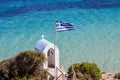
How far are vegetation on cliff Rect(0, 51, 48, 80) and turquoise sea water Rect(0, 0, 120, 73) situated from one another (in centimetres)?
1093

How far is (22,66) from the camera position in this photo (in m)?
22.4

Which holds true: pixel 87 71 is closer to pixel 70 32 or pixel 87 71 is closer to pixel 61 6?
pixel 70 32

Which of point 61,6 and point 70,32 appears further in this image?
point 61,6

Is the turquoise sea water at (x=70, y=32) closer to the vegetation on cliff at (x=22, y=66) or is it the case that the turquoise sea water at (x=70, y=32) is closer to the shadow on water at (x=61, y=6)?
the shadow on water at (x=61, y=6)

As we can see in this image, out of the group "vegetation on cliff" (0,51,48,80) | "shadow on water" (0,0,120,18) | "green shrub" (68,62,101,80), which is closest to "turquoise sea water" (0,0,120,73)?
"shadow on water" (0,0,120,18)

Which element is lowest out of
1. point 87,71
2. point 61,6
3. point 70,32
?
point 87,71

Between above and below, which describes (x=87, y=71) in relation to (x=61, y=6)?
below

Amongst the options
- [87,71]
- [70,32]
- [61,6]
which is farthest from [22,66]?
[61,6]

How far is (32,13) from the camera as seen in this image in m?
55.2

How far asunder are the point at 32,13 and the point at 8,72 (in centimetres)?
3345

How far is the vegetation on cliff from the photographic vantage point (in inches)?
879

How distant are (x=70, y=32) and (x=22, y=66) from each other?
22359 millimetres

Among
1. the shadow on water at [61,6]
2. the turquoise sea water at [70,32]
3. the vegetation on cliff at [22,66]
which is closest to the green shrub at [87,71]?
the vegetation on cliff at [22,66]

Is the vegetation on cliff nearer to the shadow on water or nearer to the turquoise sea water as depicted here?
the turquoise sea water
